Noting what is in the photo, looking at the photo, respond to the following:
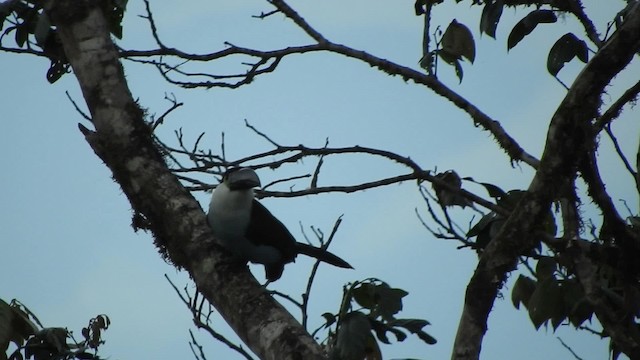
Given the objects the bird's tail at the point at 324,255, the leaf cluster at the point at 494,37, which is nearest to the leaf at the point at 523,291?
the leaf cluster at the point at 494,37

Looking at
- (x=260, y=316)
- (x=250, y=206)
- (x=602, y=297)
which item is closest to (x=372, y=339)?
(x=260, y=316)

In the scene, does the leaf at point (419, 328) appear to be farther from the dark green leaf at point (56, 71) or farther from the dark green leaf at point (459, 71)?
the dark green leaf at point (56, 71)

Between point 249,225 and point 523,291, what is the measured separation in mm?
1696

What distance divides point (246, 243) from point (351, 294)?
4.90ft

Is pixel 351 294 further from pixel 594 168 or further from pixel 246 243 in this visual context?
pixel 246 243

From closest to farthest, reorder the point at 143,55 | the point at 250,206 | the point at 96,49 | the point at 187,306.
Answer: the point at 187,306
the point at 96,49
the point at 143,55
the point at 250,206

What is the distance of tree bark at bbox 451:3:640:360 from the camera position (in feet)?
9.99

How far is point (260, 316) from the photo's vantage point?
349cm

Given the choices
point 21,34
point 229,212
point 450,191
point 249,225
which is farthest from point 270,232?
point 21,34

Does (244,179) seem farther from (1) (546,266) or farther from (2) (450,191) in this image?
(1) (546,266)

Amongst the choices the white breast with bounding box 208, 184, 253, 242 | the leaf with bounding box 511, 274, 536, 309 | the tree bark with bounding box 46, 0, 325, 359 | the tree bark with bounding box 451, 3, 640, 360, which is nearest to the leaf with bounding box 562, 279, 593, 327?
the leaf with bounding box 511, 274, 536, 309

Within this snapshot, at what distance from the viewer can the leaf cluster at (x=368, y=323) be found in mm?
3182

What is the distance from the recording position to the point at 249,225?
5070mm

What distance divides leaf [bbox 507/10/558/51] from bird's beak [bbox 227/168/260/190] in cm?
174
